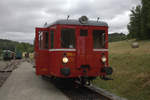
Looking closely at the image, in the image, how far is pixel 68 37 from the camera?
27.0ft

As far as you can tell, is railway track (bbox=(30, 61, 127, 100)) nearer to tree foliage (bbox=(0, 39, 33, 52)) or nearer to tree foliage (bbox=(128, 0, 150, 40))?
tree foliage (bbox=(128, 0, 150, 40))

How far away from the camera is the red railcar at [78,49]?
7.98 meters

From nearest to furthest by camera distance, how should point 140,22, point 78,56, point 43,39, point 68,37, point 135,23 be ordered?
point 78,56 → point 68,37 → point 43,39 → point 140,22 → point 135,23

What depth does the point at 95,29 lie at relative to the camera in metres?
8.66

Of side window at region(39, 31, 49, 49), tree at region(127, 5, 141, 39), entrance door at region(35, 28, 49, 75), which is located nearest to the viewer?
entrance door at region(35, 28, 49, 75)

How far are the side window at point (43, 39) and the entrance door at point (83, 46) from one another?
1.68 metres

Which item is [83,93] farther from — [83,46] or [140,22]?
[140,22]

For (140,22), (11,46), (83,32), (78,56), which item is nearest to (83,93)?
(78,56)

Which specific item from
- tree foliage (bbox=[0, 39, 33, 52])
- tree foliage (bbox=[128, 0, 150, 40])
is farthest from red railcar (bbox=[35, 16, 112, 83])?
tree foliage (bbox=[0, 39, 33, 52])

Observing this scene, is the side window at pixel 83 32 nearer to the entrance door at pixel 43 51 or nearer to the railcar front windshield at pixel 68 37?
the railcar front windshield at pixel 68 37

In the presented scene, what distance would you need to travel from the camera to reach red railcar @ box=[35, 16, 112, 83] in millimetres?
7984

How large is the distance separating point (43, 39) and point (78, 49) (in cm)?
204

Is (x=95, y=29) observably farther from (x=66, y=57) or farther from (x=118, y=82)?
(x=118, y=82)

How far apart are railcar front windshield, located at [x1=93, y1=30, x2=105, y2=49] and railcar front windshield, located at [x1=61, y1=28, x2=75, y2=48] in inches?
40.1
